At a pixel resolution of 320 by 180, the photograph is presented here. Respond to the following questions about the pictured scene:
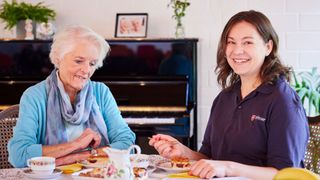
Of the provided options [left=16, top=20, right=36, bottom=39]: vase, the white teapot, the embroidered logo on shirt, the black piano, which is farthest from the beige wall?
the white teapot

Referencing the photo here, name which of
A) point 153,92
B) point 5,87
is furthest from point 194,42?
point 5,87

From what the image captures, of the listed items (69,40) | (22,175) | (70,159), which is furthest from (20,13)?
(22,175)

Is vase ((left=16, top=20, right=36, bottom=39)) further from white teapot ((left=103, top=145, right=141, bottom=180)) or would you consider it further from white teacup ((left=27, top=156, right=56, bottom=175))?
white teapot ((left=103, top=145, right=141, bottom=180))

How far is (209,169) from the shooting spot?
177cm

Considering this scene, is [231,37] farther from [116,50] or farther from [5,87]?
[5,87]

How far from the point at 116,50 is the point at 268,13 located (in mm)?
1213

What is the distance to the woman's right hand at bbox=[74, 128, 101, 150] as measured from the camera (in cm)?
218

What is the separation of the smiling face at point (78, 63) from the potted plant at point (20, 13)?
1.97 metres

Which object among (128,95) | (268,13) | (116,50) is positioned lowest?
(128,95)

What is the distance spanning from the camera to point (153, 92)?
13.4 feet

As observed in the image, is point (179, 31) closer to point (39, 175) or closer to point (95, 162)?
point (95, 162)

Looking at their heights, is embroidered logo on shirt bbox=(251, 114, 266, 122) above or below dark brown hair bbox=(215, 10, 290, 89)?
below

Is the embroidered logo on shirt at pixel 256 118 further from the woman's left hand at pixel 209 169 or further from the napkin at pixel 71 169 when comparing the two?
the napkin at pixel 71 169

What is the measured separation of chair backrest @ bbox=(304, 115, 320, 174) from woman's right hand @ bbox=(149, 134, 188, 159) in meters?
0.55
